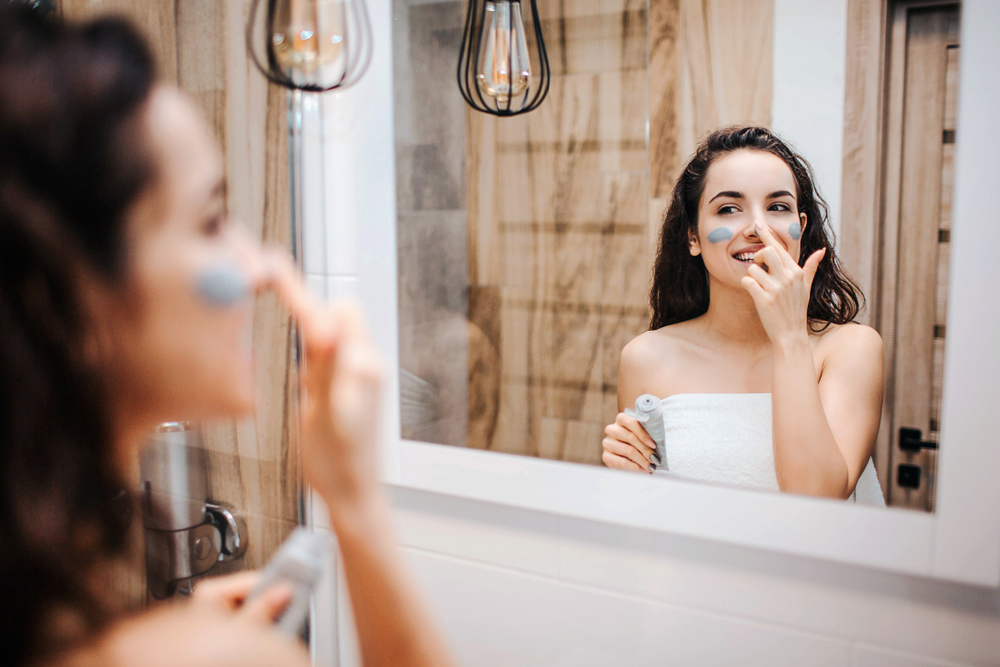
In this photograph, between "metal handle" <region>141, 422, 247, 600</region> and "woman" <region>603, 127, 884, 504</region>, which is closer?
"woman" <region>603, 127, 884, 504</region>

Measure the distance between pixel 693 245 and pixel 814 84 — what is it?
0.67 ft

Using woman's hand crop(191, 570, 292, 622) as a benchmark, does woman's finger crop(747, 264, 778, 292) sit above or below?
above

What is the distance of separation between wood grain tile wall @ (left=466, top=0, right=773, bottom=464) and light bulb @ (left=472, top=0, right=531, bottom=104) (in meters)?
0.03

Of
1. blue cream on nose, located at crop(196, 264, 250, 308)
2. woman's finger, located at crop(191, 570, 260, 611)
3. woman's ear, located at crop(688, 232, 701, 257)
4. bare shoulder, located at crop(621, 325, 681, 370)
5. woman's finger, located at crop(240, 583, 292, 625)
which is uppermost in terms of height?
woman's ear, located at crop(688, 232, 701, 257)

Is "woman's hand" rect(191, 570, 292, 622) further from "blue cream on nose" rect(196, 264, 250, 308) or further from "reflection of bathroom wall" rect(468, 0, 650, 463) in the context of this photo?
"reflection of bathroom wall" rect(468, 0, 650, 463)

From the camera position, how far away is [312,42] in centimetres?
94

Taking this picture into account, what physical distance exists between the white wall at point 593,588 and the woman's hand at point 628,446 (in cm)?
9

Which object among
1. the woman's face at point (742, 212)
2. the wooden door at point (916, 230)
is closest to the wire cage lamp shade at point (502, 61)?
the woman's face at point (742, 212)

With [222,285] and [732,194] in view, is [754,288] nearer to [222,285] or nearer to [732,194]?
[732,194]

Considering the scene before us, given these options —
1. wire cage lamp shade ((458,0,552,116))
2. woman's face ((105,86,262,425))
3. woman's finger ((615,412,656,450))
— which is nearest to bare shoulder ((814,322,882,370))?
woman's finger ((615,412,656,450))

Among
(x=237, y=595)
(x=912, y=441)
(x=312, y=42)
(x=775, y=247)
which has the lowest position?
(x=237, y=595)

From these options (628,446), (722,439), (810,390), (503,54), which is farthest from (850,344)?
(503,54)

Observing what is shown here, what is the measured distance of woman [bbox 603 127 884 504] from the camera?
729 millimetres

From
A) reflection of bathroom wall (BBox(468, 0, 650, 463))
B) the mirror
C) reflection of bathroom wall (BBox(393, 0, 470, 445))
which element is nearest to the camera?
the mirror
